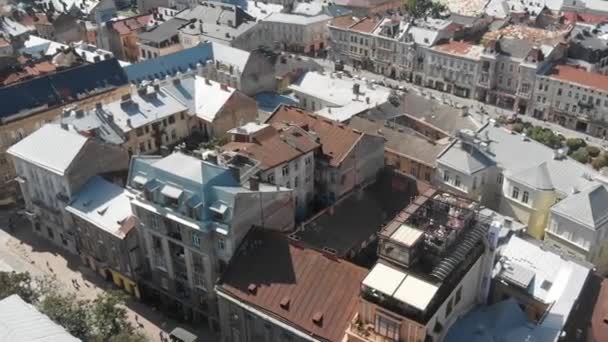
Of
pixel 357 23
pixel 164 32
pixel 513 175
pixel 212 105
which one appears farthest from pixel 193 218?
pixel 357 23

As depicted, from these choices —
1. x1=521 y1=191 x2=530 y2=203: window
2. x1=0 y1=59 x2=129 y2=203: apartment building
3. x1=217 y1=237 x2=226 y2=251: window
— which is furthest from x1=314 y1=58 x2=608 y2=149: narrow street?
x1=0 y1=59 x2=129 y2=203: apartment building

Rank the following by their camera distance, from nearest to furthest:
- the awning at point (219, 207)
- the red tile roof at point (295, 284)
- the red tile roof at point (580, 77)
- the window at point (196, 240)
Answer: the red tile roof at point (295, 284), the awning at point (219, 207), the window at point (196, 240), the red tile roof at point (580, 77)

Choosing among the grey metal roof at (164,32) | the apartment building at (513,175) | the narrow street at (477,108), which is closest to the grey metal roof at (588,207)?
the apartment building at (513,175)

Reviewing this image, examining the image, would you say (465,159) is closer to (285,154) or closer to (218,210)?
(285,154)

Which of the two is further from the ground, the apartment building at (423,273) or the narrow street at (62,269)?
the apartment building at (423,273)

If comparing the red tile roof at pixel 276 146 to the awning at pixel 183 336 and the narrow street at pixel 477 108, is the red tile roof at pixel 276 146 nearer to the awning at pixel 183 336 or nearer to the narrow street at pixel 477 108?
the awning at pixel 183 336

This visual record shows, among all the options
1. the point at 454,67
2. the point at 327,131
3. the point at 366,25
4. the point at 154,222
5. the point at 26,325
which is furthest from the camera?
the point at 366,25
